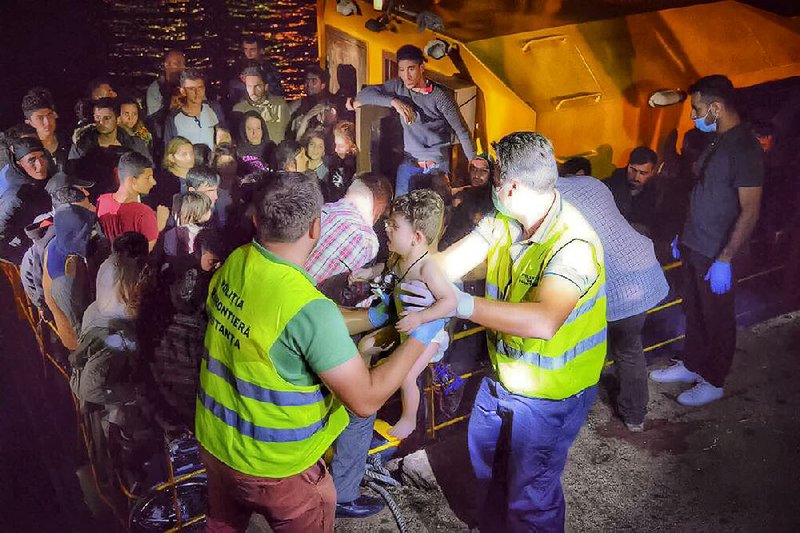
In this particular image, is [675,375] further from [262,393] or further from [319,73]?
[262,393]

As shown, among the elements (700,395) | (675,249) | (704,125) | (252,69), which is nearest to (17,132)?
(252,69)

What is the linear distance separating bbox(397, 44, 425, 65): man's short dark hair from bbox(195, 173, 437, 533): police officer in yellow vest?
129cm

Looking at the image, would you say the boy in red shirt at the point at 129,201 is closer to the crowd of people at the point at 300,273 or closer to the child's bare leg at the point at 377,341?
the crowd of people at the point at 300,273

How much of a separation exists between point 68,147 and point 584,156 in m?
2.96

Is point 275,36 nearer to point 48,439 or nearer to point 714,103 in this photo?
point 48,439

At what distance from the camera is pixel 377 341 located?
3436 millimetres

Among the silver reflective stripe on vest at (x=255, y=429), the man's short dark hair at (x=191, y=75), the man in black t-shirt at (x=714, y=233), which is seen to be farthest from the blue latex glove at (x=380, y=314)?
the man in black t-shirt at (x=714, y=233)


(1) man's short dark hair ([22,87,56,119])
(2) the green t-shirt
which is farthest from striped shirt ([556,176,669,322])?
(1) man's short dark hair ([22,87,56,119])

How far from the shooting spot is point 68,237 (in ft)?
10.2

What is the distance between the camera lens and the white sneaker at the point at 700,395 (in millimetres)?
4977

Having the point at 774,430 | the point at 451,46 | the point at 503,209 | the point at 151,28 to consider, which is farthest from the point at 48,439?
the point at 774,430

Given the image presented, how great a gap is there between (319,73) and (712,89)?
2.83 m

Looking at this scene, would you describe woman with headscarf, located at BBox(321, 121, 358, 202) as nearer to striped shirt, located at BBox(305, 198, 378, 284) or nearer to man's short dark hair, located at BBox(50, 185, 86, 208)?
striped shirt, located at BBox(305, 198, 378, 284)

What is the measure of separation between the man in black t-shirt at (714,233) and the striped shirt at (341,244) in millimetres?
2570
